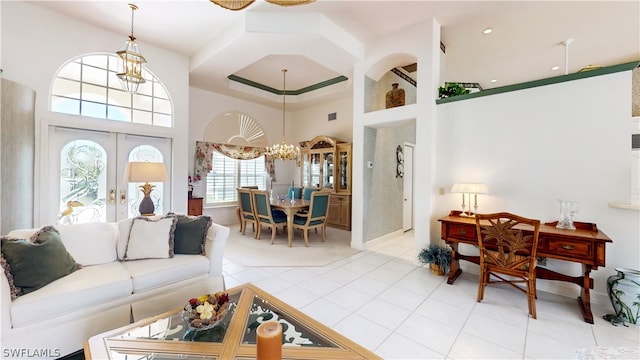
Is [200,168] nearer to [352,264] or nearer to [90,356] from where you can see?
[352,264]

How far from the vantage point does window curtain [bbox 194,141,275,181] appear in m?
5.92

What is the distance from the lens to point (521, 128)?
3.12 m

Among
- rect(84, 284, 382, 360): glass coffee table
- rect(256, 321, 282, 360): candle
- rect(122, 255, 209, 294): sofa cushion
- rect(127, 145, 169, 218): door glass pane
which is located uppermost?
rect(127, 145, 169, 218): door glass pane

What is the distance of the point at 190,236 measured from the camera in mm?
2652

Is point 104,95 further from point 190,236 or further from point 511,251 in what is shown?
point 511,251

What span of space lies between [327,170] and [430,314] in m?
4.48

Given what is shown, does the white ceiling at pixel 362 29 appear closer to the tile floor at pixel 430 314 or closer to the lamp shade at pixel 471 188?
the lamp shade at pixel 471 188

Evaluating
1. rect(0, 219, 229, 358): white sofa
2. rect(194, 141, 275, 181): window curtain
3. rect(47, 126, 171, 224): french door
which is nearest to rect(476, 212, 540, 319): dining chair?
rect(0, 219, 229, 358): white sofa

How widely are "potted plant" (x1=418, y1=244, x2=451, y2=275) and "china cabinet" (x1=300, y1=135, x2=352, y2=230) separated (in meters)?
2.66

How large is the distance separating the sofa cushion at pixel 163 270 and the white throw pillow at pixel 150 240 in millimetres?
69

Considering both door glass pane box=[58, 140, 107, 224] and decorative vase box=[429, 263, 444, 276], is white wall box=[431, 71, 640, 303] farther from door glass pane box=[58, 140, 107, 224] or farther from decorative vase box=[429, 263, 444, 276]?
door glass pane box=[58, 140, 107, 224]

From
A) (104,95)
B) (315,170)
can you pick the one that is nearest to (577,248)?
(315,170)

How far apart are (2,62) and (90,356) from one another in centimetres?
426

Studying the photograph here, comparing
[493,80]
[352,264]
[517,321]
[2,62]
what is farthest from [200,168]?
[493,80]
